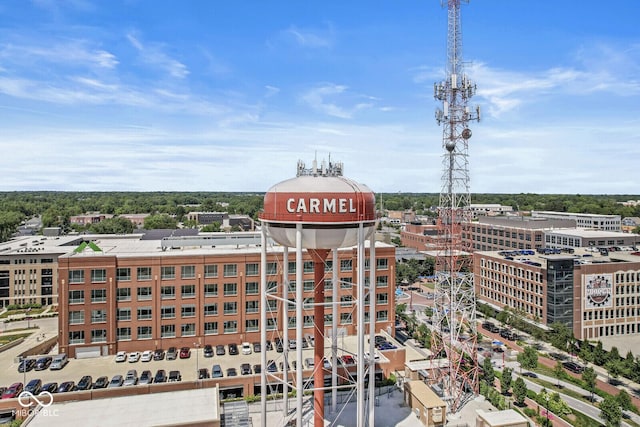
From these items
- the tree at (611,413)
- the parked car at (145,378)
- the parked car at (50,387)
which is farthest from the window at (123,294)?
the tree at (611,413)

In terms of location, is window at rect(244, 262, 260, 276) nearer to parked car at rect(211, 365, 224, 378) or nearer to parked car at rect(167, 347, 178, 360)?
parked car at rect(167, 347, 178, 360)

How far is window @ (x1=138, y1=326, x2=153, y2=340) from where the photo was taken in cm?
6103

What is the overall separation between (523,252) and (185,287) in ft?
243

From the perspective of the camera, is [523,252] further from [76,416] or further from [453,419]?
[76,416]

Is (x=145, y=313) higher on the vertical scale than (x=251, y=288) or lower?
lower

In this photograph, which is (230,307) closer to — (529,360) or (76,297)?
(76,297)

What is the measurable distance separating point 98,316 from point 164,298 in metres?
8.27

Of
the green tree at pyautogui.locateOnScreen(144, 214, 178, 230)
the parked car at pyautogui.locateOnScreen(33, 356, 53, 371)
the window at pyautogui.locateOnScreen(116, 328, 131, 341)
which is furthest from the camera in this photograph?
the green tree at pyautogui.locateOnScreen(144, 214, 178, 230)

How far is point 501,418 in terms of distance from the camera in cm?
4281

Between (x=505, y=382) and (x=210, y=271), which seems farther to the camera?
(x=210, y=271)

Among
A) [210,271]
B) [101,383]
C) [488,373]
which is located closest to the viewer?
[101,383]

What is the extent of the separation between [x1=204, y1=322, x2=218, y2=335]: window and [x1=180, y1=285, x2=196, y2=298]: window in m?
4.28

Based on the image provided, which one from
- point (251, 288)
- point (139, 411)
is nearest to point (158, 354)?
point (251, 288)

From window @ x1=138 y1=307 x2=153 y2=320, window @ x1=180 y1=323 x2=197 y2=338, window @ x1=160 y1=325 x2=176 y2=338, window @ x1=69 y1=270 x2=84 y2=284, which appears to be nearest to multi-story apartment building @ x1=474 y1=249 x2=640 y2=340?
window @ x1=180 y1=323 x2=197 y2=338
